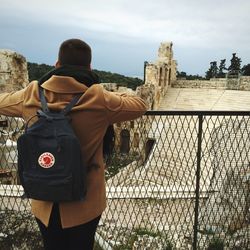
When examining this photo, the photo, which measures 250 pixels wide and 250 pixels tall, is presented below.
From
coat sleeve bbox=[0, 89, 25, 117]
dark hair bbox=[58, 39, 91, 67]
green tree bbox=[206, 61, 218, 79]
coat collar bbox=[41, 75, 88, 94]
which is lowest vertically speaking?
green tree bbox=[206, 61, 218, 79]

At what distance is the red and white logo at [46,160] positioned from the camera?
6.50ft

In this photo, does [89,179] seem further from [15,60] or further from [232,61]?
[232,61]

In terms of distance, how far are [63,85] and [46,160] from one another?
43 centimetres

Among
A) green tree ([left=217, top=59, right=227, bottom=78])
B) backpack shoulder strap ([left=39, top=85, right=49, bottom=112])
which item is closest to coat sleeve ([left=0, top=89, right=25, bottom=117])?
backpack shoulder strap ([left=39, top=85, right=49, bottom=112])

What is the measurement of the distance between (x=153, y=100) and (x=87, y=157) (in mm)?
21356

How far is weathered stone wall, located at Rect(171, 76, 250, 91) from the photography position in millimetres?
25891

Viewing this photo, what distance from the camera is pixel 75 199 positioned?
6.77 feet

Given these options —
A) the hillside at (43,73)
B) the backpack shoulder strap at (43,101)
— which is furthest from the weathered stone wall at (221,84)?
the backpack shoulder strap at (43,101)

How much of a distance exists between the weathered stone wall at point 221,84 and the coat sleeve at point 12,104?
997 inches

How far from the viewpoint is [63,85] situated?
2039 millimetres

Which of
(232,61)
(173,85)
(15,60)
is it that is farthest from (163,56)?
(15,60)

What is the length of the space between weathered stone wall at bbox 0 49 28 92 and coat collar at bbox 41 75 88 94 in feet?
34.3

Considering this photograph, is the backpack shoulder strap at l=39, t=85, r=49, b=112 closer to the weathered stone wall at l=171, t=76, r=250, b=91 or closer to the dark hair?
the dark hair

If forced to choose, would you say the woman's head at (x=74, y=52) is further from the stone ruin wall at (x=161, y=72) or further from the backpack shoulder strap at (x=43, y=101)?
the stone ruin wall at (x=161, y=72)
